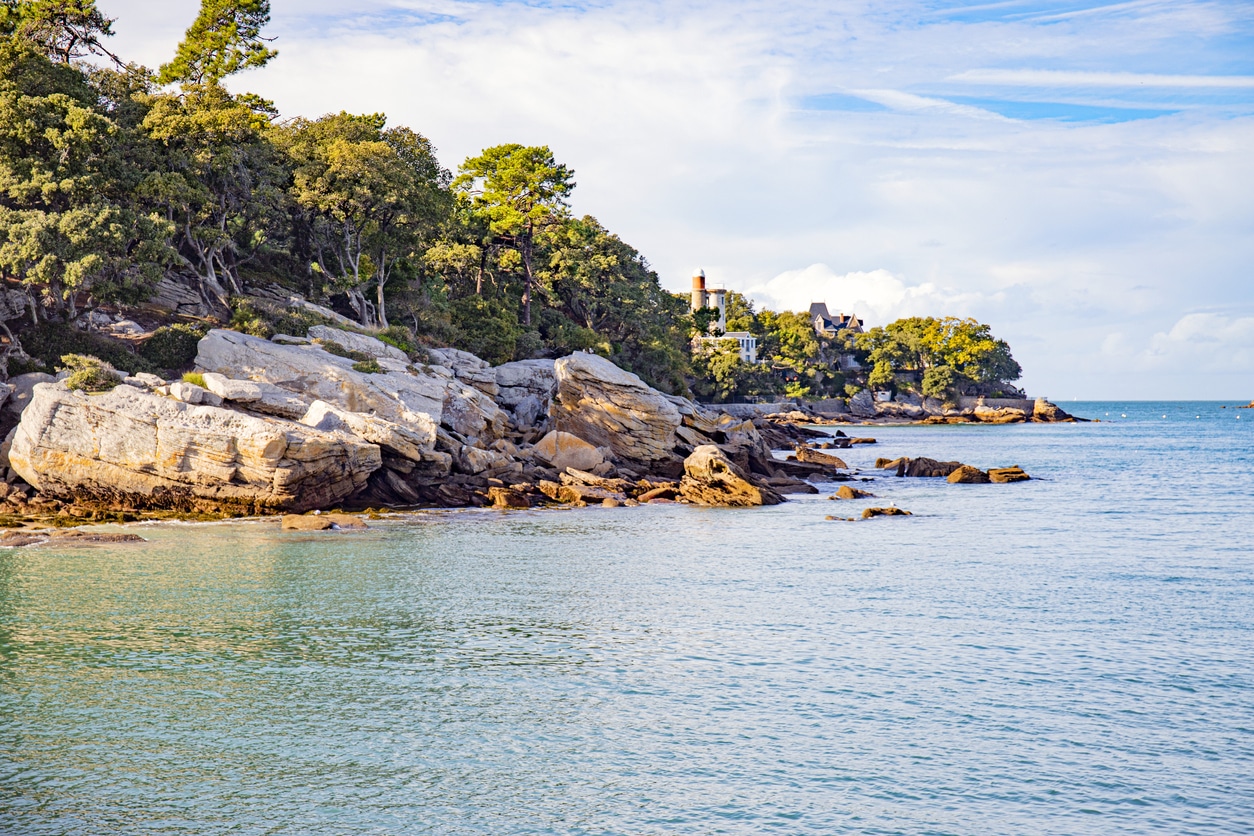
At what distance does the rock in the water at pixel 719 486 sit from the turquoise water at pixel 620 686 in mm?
10126

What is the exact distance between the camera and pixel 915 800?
11.5m

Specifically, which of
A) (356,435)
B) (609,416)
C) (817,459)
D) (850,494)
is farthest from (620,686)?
(817,459)

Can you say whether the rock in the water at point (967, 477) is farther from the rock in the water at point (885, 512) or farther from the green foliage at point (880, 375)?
the green foliage at point (880, 375)

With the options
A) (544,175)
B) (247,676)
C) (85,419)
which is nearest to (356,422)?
(85,419)

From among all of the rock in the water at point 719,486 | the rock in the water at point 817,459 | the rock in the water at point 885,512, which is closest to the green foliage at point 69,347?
the rock in the water at point 719,486

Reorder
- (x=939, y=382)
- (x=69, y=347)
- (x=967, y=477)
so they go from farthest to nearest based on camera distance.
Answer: (x=939, y=382) → (x=967, y=477) → (x=69, y=347)

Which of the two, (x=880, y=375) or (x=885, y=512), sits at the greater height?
(x=880, y=375)

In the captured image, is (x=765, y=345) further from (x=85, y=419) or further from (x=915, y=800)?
(x=915, y=800)

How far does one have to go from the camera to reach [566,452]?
145ft

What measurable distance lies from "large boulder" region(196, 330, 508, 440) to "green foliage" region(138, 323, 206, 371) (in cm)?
124

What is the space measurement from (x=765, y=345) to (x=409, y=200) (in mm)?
91566

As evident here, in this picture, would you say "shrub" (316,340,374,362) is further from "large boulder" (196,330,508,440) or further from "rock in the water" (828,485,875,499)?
"rock in the water" (828,485,875,499)

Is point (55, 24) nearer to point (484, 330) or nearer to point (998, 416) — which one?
point (484, 330)

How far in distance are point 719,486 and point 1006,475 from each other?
1956 centimetres
